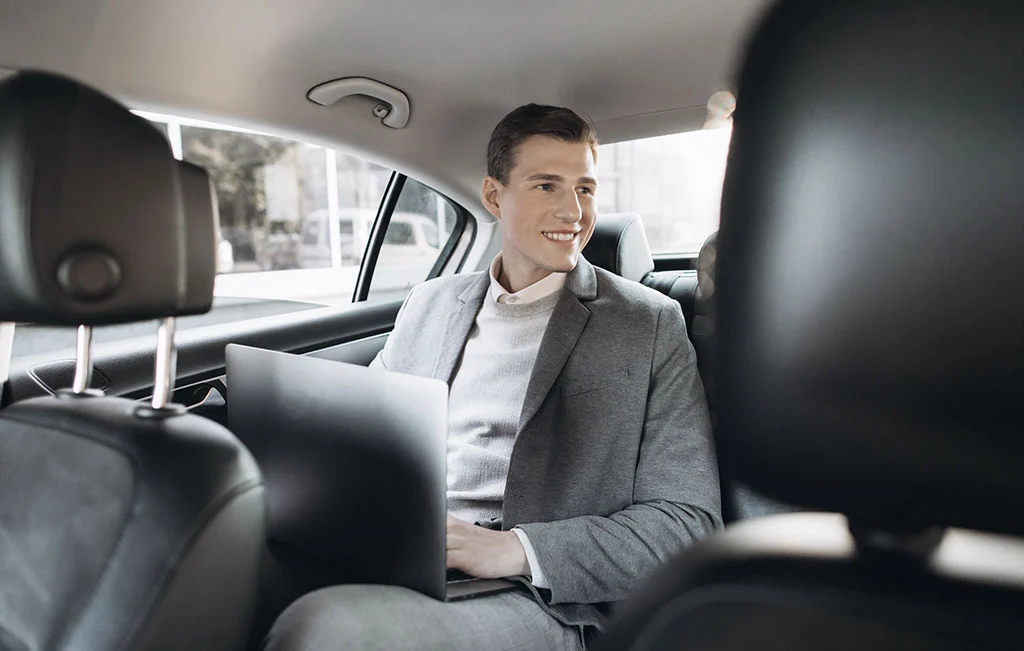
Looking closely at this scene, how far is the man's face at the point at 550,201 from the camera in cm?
171

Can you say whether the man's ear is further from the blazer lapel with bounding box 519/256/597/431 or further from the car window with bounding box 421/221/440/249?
the car window with bounding box 421/221/440/249

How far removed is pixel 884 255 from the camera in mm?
438

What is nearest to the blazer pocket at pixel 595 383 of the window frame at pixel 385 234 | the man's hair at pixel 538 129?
the man's hair at pixel 538 129

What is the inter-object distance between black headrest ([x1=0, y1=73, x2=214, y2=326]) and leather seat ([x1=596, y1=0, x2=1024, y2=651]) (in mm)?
774

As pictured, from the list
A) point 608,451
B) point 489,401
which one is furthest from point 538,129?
point 608,451

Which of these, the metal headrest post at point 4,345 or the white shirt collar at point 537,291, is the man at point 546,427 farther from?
the metal headrest post at point 4,345

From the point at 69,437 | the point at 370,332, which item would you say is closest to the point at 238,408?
the point at 69,437

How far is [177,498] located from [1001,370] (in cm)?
84

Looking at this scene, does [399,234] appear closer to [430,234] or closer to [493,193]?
[430,234]

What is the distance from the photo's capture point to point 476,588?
1258 mm

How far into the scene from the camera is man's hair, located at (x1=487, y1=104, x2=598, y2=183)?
174cm

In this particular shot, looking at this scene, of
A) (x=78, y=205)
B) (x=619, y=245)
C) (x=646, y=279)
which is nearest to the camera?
(x=78, y=205)

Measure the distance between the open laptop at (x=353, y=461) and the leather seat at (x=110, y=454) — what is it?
0.11 m

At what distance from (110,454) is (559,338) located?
0.80m
